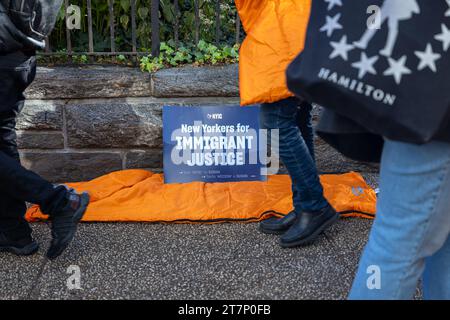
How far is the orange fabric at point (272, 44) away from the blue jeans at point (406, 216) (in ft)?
3.87

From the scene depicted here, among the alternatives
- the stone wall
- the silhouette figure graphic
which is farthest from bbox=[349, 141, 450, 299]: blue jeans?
the stone wall

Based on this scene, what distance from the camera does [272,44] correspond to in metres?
2.45

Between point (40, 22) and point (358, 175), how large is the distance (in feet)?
7.34

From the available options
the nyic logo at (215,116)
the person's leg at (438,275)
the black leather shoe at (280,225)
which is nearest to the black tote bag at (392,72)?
the person's leg at (438,275)

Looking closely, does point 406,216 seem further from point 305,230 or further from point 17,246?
point 17,246

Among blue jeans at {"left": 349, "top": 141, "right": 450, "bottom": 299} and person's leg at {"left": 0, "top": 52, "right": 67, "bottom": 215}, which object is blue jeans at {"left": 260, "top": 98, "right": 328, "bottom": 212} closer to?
person's leg at {"left": 0, "top": 52, "right": 67, "bottom": 215}

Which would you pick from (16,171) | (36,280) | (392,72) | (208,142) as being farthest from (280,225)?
(392,72)

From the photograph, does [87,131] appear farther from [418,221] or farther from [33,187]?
[418,221]

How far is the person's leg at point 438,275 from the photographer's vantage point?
149 centimetres

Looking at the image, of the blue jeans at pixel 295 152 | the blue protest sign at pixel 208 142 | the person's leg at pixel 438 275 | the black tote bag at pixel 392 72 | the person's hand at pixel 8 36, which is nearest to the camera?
the black tote bag at pixel 392 72

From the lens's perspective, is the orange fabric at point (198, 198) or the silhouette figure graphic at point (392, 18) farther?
the orange fabric at point (198, 198)

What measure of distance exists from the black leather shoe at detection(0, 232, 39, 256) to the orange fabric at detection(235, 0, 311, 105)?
1.26 metres

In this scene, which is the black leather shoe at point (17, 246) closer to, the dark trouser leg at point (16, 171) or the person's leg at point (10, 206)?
the person's leg at point (10, 206)
